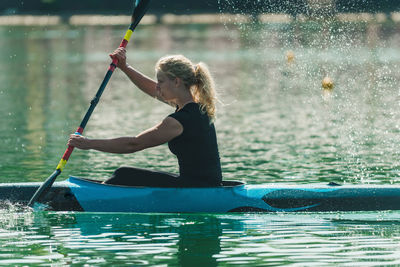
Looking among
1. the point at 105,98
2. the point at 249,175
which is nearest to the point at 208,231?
the point at 249,175

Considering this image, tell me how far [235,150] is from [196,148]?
199 inches

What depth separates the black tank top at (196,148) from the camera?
877cm

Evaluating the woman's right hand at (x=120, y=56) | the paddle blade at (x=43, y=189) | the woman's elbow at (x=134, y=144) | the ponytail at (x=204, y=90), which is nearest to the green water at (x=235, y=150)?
the paddle blade at (x=43, y=189)

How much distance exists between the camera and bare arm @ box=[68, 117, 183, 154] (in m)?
8.75

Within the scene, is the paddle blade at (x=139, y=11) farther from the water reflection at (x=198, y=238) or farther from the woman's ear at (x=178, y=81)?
the water reflection at (x=198, y=238)

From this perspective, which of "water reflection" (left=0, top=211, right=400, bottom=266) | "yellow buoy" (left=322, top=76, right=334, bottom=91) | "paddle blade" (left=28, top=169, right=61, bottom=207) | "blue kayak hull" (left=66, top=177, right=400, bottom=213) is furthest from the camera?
"yellow buoy" (left=322, top=76, right=334, bottom=91)

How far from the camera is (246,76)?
26.6 meters

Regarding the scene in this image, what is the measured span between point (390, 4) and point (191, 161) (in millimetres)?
61073

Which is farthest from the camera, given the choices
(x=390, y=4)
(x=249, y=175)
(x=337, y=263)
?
(x=390, y=4)

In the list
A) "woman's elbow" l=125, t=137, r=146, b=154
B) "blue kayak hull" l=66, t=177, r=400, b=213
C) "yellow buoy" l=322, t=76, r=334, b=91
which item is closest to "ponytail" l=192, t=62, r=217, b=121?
"woman's elbow" l=125, t=137, r=146, b=154

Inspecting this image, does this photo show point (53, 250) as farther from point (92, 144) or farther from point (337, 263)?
point (337, 263)

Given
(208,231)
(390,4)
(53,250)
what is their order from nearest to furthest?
1. (53,250)
2. (208,231)
3. (390,4)

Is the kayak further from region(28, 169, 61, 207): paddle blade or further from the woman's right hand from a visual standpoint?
the woman's right hand

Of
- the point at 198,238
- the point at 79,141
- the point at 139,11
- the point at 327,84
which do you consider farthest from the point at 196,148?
the point at 327,84
